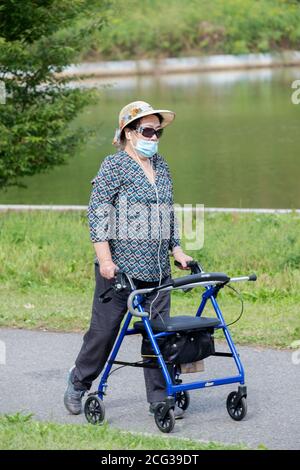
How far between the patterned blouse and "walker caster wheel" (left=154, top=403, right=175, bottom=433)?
740 millimetres

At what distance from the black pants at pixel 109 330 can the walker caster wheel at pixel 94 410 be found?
0.16 m

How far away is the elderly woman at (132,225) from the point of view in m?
6.49

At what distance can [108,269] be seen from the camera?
251 inches

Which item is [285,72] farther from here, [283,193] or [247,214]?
[247,214]

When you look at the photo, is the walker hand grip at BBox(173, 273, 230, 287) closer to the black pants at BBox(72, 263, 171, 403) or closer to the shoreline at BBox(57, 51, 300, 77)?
the black pants at BBox(72, 263, 171, 403)

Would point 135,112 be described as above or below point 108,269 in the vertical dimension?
above

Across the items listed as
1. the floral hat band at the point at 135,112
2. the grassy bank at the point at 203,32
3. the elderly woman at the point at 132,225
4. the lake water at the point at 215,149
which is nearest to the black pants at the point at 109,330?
the elderly woman at the point at 132,225

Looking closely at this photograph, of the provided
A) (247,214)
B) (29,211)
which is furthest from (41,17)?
(247,214)

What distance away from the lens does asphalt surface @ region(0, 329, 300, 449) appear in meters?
6.34

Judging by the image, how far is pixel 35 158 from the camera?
1498 cm

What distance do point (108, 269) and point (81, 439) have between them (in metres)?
1.03

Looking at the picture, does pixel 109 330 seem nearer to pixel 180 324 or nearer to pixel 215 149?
pixel 180 324

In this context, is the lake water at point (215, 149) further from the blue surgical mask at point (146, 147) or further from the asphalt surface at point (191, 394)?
the blue surgical mask at point (146, 147)

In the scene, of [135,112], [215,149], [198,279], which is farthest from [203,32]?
[198,279]
